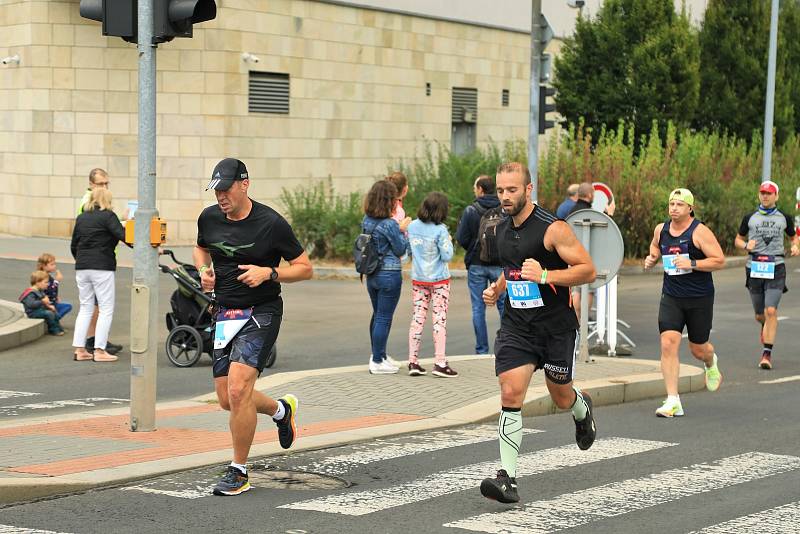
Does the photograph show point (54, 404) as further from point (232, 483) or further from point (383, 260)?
point (232, 483)

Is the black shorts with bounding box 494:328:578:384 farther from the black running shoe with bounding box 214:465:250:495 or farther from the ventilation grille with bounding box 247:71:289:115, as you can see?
the ventilation grille with bounding box 247:71:289:115

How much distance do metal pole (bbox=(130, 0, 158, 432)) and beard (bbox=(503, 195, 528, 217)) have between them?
2.65 meters

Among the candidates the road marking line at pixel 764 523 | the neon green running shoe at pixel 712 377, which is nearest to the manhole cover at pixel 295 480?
the road marking line at pixel 764 523

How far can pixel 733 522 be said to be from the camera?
7.31m

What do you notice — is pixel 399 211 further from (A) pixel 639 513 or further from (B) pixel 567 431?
(A) pixel 639 513

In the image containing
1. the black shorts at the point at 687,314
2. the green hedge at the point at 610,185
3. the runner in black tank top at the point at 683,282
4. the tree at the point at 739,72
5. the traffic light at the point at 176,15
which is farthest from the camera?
the tree at the point at 739,72

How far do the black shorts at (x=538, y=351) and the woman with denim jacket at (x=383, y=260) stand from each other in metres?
4.54

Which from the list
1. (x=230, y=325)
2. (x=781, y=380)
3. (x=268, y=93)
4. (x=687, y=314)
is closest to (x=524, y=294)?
(x=230, y=325)

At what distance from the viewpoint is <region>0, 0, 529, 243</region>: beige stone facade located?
89.8 feet

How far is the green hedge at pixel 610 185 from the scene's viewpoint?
2466 centimetres

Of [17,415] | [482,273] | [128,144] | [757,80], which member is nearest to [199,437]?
[17,415]

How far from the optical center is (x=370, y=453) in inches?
361

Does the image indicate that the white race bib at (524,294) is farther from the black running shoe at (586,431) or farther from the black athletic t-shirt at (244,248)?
the black athletic t-shirt at (244,248)

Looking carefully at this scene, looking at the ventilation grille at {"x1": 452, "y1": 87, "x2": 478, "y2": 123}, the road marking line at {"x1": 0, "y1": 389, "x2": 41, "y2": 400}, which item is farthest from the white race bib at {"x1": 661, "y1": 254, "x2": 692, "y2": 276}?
the ventilation grille at {"x1": 452, "y1": 87, "x2": 478, "y2": 123}
